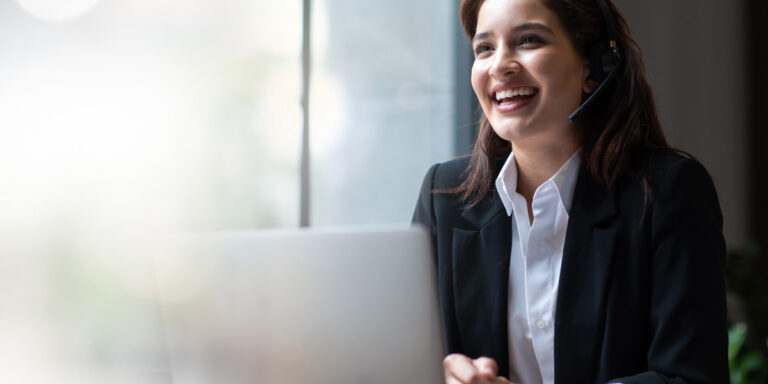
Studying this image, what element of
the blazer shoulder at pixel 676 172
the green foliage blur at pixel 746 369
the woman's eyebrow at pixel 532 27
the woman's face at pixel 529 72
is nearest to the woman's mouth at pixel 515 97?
the woman's face at pixel 529 72

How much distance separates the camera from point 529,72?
1.15 metres

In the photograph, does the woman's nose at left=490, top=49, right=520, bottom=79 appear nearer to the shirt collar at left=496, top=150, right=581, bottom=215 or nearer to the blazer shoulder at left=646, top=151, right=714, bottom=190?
the shirt collar at left=496, top=150, right=581, bottom=215

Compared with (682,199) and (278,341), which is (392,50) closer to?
(682,199)

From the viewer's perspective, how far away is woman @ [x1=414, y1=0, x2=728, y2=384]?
1040 millimetres

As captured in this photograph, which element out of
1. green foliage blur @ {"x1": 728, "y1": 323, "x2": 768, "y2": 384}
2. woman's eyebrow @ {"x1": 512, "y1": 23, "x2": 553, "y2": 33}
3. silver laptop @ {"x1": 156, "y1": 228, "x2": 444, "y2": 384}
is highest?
woman's eyebrow @ {"x1": 512, "y1": 23, "x2": 553, "y2": 33}

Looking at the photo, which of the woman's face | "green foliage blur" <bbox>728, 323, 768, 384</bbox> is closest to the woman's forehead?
the woman's face

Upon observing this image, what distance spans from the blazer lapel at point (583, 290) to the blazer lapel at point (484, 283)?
9 cm

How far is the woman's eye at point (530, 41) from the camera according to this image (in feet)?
3.83

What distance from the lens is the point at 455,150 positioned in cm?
240

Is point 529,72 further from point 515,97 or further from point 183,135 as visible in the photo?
point 183,135

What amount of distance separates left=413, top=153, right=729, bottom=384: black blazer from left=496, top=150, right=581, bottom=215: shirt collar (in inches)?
0.7

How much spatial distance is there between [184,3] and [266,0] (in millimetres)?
257

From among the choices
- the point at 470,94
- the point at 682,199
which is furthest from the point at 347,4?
the point at 682,199

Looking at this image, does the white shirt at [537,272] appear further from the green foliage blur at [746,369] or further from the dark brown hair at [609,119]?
the green foliage blur at [746,369]
